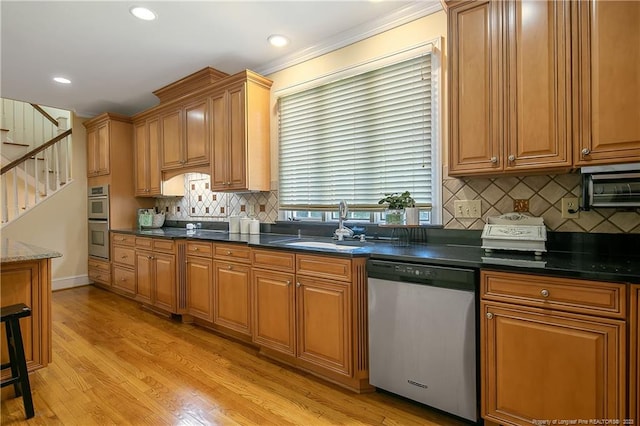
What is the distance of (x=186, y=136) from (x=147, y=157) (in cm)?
101

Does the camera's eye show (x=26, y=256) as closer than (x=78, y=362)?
Yes

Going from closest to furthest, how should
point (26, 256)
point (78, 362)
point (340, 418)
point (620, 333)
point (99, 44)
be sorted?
1. point (620, 333)
2. point (340, 418)
3. point (26, 256)
4. point (78, 362)
5. point (99, 44)

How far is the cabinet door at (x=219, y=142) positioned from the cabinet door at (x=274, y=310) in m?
1.32

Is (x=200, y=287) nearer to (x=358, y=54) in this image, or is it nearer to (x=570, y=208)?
(x=358, y=54)

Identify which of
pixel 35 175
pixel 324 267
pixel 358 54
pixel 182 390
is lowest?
pixel 182 390

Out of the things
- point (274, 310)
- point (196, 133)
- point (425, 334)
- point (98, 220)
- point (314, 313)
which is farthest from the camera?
point (98, 220)

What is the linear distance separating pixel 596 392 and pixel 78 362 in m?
3.24

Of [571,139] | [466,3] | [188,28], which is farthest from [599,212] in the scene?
[188,28]

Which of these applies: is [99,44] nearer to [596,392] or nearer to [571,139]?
[571,139]

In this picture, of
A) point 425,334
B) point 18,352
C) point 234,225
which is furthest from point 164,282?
point 425,334

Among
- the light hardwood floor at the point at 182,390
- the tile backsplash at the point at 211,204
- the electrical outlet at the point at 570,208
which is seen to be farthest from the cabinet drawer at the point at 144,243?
the electrical outlet at the point at 570,208

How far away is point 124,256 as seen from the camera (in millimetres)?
4176

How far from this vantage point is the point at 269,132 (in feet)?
11.3


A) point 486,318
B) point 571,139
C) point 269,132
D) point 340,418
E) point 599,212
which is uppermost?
point 269,132
